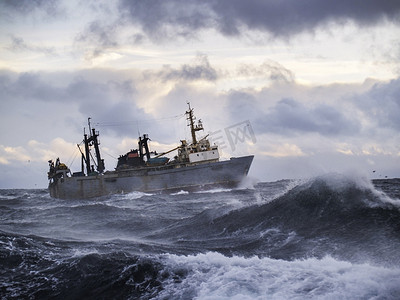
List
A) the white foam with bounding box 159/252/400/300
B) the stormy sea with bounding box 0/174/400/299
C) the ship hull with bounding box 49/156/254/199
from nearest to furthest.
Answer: the white foam with bounding box 159/252/400/300
the stormy sea with bounding box 0/174/400/299
the ship hull with bounding box 49/156/254/199

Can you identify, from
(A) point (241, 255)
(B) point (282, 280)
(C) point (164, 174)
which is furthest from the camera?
(C) point (164, 174)

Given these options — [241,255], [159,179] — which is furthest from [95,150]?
[241,255]

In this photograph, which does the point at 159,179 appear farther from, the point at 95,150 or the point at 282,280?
the point at 282,280

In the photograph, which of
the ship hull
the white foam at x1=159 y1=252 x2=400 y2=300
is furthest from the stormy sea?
the ship hull

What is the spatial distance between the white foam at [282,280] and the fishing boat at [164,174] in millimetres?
43428

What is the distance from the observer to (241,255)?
11844mm

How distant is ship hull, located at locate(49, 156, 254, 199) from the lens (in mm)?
54125

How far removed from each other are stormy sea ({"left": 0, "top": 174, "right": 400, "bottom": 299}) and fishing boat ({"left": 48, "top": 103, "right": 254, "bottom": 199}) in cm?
3429

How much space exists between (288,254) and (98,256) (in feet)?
21.5

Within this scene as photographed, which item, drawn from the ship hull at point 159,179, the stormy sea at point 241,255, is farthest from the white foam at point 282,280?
the ship hull at point 159,179

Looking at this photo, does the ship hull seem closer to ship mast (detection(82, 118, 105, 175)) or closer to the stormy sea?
ship mast (detection(82, 118, 105, 175))

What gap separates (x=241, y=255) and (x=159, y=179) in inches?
1740

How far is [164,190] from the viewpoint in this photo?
55188mm

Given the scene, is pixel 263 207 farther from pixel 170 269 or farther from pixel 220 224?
pixel 170 269
